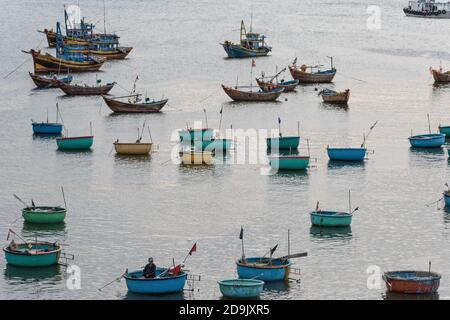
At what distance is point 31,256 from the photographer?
4616 cm

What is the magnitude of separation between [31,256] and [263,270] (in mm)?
9047

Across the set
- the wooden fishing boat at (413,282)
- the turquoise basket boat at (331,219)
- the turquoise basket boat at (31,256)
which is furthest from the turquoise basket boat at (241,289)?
the turquoise basket boat at (331,219)

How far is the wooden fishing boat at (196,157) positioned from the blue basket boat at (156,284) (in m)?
24.6

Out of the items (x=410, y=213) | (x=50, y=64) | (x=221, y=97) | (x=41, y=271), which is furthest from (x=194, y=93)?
(x=41, y=271)

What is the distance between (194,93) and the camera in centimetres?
9850

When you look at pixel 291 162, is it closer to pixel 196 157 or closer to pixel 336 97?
pixel 196 157

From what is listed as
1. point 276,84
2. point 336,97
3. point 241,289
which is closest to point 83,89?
point 276,84

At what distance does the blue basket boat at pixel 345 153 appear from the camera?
68.6 metres

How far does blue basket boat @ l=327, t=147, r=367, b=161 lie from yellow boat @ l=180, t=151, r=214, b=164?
6917mm

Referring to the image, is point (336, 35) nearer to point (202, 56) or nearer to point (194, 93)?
point (202, 56)

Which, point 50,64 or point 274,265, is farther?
point 50,64

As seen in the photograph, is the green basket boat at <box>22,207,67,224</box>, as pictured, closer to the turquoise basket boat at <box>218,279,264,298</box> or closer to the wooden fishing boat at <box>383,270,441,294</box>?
the turquoise basket boat at <box>218,279,264,298</box>
